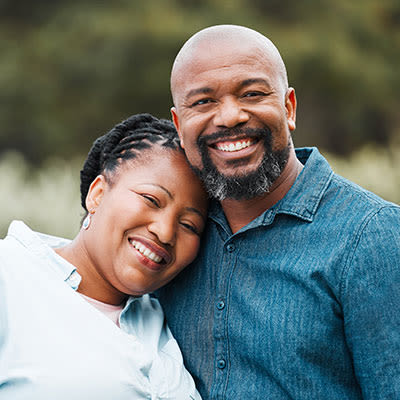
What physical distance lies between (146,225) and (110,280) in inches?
11.5

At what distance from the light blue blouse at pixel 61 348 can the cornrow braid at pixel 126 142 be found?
560mm

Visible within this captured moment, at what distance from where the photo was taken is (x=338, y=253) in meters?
2.15

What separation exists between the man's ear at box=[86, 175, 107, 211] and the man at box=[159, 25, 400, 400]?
17.1 inches

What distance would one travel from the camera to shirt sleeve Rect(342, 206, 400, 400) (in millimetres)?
2055

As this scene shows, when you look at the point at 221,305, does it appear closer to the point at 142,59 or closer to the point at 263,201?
the point at 263,201

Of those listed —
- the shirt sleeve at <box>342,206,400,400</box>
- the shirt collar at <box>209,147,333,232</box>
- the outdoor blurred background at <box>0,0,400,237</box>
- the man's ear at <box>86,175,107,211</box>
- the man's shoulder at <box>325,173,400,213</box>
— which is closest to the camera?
the shirt sleeve at <box>342,206,400,400</box>

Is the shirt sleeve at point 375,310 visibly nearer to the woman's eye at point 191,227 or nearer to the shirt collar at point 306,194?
the shirt collar at point 306,194

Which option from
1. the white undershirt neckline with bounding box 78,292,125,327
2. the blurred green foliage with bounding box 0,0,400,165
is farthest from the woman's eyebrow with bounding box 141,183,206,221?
the blurred green foliage with bounding box 0,0,400,165

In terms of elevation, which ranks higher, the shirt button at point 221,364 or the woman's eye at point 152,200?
the woman's eye at point 152,200

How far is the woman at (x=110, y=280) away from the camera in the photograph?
84.7 inches

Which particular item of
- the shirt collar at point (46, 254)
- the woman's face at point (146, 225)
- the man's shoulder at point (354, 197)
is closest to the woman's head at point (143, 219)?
the woman's face at point (146, 225)

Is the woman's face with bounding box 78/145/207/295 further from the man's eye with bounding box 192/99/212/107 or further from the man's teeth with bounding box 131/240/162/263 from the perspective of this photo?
the man's eye with bounding box 192/99/212/107

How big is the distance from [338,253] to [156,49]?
33.3 feet

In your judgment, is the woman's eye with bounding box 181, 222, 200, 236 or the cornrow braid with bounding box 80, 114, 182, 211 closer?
the woman's eye with bounding box 181, 222, 200, 236
